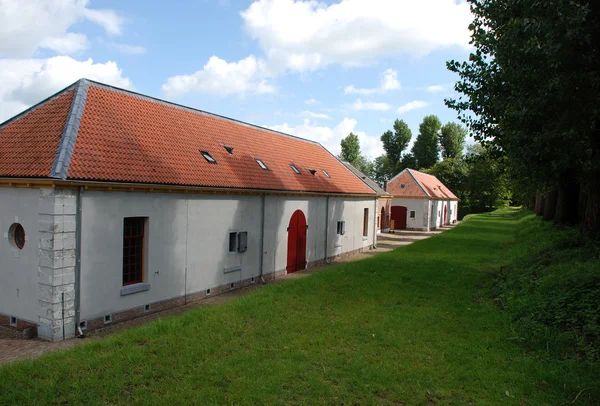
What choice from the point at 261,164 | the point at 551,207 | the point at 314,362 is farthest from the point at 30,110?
the point at 551,207

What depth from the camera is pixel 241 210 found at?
54.6 ft

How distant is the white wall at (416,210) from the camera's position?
46.4m

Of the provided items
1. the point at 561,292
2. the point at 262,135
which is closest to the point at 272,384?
the point at 561,292

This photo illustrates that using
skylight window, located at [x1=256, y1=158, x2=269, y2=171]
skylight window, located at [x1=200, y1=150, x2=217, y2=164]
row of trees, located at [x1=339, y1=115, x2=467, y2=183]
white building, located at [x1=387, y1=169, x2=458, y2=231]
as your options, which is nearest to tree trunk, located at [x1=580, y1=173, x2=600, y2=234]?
skylight window, located at [x1=256, y1=158, x2=269, y2=171]

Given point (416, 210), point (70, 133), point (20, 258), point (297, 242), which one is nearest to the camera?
point (20, 258)

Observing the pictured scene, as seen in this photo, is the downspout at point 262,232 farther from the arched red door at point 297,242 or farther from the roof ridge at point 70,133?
the roof ridge at point 70,133

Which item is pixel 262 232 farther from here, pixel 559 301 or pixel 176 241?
pixel 559 301

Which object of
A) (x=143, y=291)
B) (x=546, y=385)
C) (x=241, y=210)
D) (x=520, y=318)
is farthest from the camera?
(x=241, y=210)

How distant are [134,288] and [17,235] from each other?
3.26m

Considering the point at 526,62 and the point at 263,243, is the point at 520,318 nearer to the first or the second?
the point at 526,62

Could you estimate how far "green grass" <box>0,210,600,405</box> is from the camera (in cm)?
634

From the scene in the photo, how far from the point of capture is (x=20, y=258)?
10945 mm

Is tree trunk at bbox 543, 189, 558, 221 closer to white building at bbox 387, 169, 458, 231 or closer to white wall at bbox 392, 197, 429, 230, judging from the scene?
white building at bbox 387, 169, 458, 231

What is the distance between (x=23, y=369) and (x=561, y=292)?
10913mm
